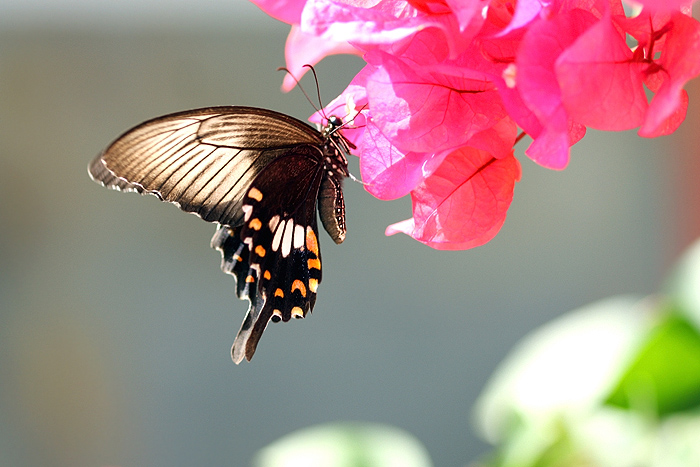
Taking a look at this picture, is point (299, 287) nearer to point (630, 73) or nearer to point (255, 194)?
point (255, 194)

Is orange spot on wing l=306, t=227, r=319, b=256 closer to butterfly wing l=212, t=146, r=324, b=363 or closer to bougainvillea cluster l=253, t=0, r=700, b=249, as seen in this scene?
butterfly wing l=212, t=146, r=324, b=363

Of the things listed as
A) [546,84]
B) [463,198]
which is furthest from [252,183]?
[546,84]

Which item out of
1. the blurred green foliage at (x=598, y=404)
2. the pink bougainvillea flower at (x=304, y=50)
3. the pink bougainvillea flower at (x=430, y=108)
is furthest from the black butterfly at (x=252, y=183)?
the blurred green foliage at (x=598, y=404)

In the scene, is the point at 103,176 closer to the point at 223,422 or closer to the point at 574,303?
the point at 223,422

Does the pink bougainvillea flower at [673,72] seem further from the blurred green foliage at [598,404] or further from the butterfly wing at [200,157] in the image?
the blurred green foliage at [598,404]

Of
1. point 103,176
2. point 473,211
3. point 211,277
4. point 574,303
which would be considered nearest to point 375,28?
point 473,211

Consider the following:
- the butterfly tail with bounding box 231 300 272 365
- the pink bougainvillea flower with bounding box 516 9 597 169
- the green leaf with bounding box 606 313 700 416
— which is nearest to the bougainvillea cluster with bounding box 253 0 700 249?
the pink bougainvillea flower with bounding box 516 9 597 169

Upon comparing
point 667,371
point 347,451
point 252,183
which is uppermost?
point 252,183
